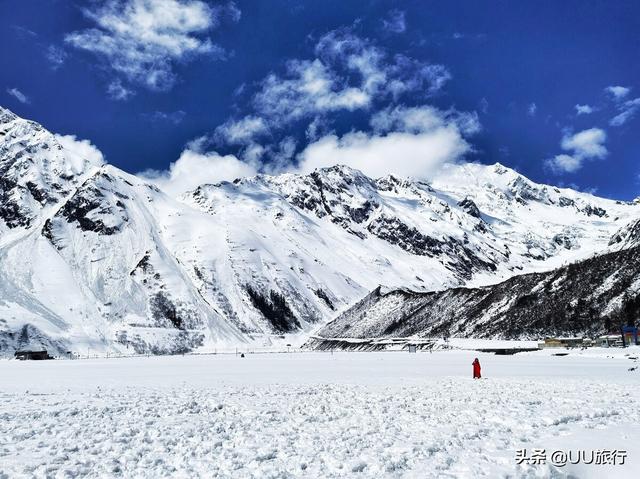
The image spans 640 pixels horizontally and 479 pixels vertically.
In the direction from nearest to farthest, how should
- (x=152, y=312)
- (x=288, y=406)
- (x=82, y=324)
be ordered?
(x=288, y=406)
(x=82, y=324)
(x=152, y=312)

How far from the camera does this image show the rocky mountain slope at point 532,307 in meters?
77.7

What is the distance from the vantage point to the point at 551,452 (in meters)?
12.6

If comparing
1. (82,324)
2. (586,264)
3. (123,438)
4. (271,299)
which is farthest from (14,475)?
(271,299)

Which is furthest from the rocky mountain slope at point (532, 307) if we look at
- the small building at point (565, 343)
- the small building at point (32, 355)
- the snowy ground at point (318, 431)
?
the small building at point (32, 355)

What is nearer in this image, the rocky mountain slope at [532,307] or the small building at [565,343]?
the small building at [565,343]

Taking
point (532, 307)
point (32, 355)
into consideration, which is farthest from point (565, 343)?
point (32, 355)

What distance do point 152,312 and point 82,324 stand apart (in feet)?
76.1

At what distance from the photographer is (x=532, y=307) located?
93.5 meters

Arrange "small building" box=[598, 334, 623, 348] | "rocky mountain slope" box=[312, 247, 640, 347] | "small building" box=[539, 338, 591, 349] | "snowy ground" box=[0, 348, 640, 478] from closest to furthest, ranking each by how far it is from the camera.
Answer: "snowy ground" box=[0, 348, 640, 478], "small building" box=[598, 334, 623, 348], "small building" box=[539, 338, 591, 349], "rocky mountain slope" box=[312, 247, 640, 347]

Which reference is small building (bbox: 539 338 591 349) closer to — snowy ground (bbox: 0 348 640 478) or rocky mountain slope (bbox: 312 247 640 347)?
rocky mountain slope (bbox: 312 247 640 347)

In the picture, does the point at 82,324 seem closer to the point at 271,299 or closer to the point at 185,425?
the point at 271,299

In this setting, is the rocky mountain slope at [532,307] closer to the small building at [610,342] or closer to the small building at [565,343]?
the small building at [565,343]

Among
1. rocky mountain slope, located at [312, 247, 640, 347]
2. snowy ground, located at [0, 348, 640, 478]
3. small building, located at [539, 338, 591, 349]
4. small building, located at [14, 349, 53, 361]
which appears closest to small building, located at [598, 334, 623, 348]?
small building, located at [539, 338, 591, 349]

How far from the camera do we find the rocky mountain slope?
77688 mm
